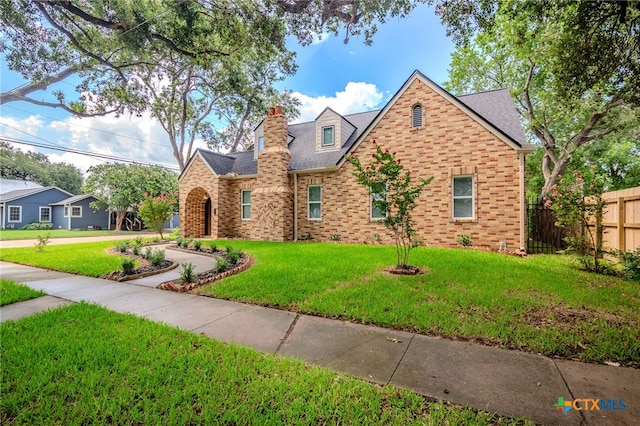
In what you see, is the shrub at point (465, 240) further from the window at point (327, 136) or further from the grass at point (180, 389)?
the grass at point (180, 389)

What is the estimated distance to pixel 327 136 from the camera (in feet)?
47.6

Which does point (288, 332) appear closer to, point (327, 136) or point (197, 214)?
point (327, 136)

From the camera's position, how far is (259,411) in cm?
219

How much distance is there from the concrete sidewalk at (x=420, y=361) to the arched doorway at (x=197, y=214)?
39.2 feet

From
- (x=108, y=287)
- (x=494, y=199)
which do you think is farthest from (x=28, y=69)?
(x=494, y=199)

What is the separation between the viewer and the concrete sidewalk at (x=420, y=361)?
2.33 metres

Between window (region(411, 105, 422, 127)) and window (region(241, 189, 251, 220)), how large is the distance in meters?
9.02

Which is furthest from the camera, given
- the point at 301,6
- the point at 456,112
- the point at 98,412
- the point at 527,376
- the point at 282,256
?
the point at 456,112

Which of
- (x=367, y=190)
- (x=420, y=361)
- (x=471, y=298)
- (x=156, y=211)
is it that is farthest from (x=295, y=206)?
(x=420, y=361)

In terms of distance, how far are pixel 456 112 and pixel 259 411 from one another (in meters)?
11.4

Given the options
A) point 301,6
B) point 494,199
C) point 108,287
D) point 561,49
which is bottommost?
point 108,287

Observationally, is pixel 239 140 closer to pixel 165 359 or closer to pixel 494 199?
pixel 494 199

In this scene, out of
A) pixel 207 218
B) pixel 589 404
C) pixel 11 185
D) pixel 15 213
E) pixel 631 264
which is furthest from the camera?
pixel 11 185

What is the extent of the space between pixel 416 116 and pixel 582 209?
252 inches
